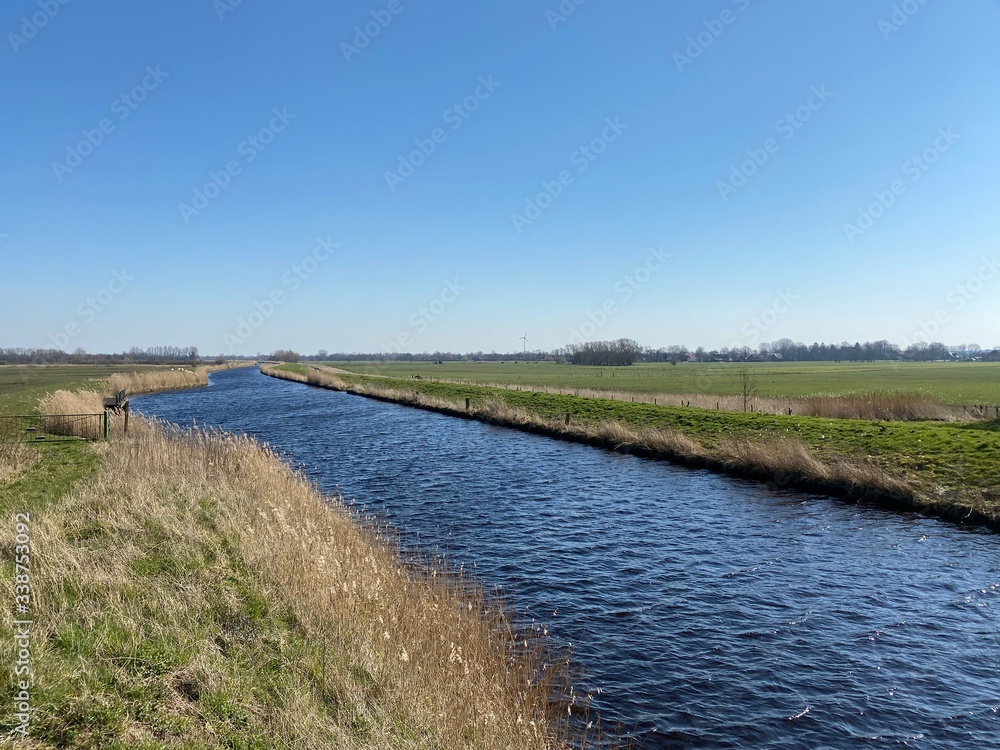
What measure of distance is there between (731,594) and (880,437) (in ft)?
52.3

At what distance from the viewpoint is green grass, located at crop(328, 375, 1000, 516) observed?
1908 centimetres

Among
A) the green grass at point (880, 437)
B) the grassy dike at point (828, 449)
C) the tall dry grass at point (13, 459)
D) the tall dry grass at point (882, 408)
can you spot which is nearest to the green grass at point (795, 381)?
the tall dry grass at point (882, 408)

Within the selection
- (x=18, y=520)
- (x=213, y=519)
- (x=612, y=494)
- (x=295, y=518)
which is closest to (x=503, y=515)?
(x=612, y=494)

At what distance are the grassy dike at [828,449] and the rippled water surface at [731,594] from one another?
3.97 ft

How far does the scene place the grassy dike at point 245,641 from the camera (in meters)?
5.50

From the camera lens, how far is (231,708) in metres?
5.82

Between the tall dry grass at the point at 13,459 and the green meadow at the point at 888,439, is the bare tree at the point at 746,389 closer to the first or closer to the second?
the green meadow at the point at 888,439

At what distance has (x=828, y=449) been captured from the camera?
2317 centimetres

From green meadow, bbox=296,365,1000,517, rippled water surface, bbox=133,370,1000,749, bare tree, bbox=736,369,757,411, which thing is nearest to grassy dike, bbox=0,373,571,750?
rippled water surface, bbox=133,370,1000,749

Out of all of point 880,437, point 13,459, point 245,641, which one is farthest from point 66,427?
point 880,437

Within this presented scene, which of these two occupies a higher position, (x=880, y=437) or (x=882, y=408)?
(x=882, y=408)

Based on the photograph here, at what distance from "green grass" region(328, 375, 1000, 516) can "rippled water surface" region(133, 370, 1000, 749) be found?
2.79m

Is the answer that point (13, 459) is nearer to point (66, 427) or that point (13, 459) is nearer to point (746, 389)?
point (66, 427)

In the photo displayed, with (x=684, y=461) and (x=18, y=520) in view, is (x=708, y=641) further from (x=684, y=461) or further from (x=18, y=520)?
(x=684, y=461)
